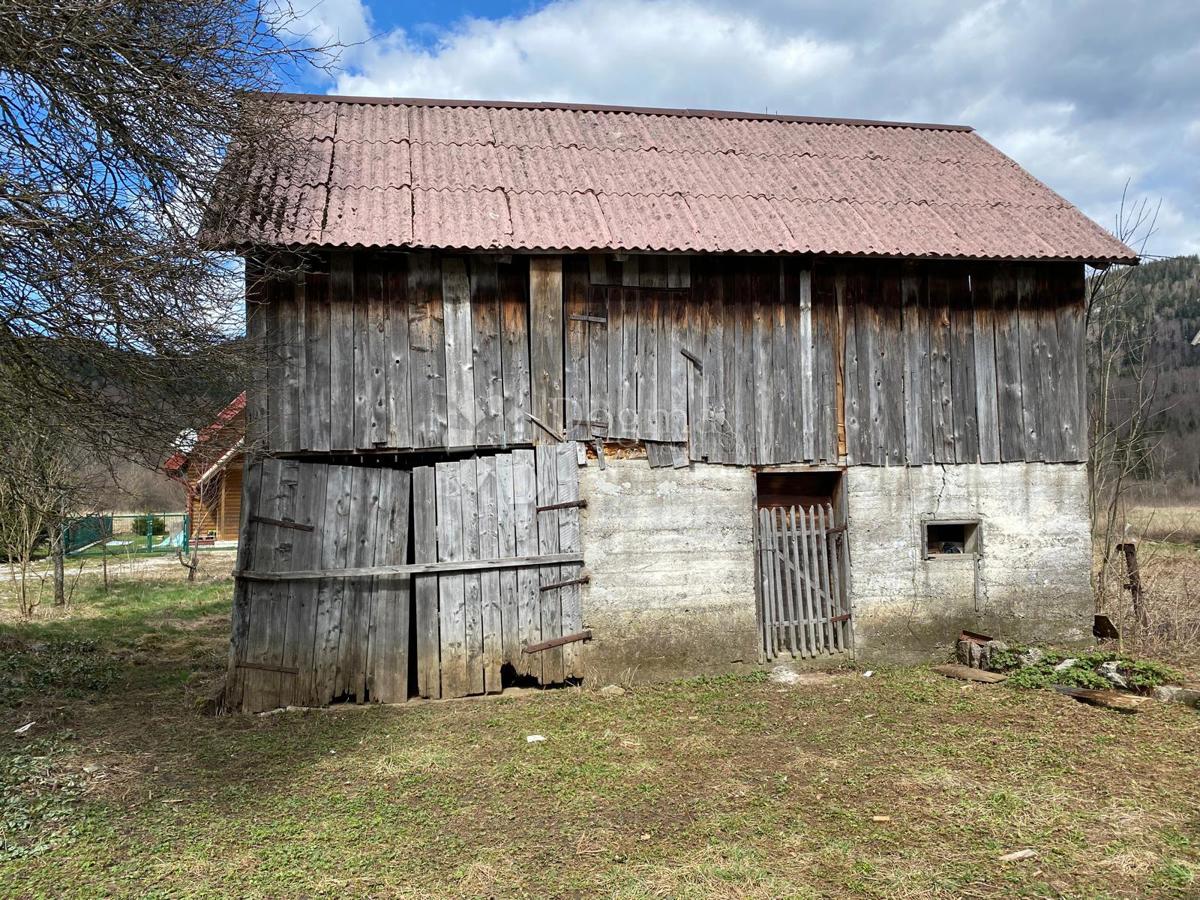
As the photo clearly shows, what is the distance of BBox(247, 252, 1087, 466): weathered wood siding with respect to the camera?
7867 mm

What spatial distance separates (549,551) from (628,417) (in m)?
1.60

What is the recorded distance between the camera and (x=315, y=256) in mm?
7789

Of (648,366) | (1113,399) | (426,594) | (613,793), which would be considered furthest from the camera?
(1113,399)

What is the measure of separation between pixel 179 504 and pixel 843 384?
94.0ft

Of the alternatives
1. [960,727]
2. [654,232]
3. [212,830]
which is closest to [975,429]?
[960,727]

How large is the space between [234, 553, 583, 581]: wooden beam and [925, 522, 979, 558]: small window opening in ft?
13.4

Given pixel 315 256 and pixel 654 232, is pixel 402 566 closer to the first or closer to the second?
pixel 315 256

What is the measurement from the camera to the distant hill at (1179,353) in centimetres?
6138

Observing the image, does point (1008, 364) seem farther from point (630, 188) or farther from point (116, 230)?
point (116, 230)

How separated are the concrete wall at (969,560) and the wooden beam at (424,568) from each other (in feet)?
10.7

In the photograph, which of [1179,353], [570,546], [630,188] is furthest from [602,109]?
[1179,353]

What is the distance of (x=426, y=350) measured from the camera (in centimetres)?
802

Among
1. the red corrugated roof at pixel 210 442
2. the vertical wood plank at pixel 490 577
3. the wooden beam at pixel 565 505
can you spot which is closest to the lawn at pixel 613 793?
the vertical wood plank at pixel 490 577

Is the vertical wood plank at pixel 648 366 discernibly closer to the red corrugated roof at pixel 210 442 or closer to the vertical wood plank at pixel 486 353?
the vertical wood plank at pixel 486 353
